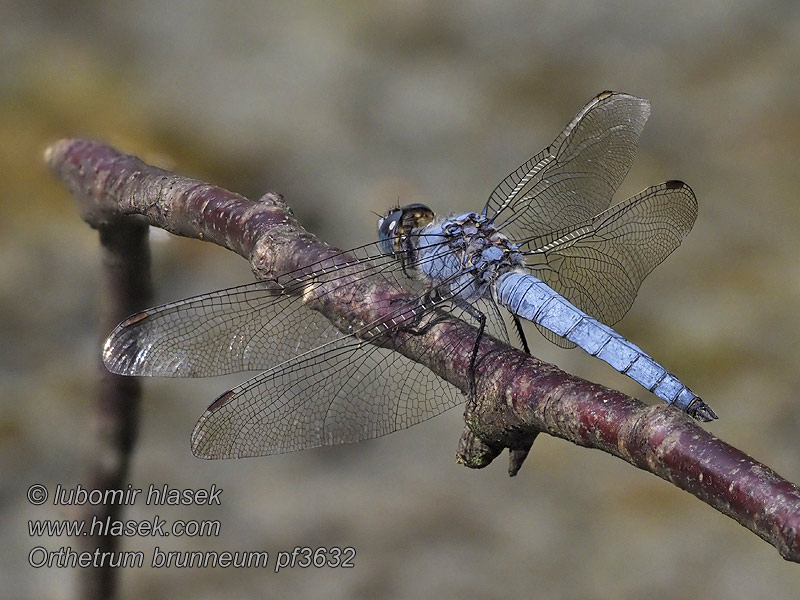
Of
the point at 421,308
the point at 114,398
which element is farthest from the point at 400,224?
the point at 114,398

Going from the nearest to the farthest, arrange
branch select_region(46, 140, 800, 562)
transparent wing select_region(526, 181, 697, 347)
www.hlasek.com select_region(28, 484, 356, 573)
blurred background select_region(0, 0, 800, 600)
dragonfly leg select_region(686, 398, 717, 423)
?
branch select_region(46, 140, 800, 562) → dragonfly leg select_region(686, 398, 717, 423) → transparent wing select_region(526, 181, 697, 347) → www.hlasek.com select_region(28, 484, 356, 573) → blurred background select_region(0, 0, 800, 600)

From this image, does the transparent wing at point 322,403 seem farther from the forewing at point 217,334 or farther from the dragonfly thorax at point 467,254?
the dragonfly thorax at point 467,254

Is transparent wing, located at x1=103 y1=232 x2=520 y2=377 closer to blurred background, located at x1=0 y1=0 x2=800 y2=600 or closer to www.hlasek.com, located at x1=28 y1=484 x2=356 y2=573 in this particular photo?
www.hlasek.com, located at x1=28 y1=484 x2=356 y2=573

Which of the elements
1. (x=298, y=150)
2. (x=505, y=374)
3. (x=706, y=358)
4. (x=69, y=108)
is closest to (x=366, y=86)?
(x=298, y=150)

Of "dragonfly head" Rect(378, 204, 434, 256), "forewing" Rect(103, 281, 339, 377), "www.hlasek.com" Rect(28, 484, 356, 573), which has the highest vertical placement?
"dragonfly head" Rect(378, 204, 434, 256)

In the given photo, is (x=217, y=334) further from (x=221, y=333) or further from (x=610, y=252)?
(x=610, y=252)

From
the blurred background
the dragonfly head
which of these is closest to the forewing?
the dragonfly head

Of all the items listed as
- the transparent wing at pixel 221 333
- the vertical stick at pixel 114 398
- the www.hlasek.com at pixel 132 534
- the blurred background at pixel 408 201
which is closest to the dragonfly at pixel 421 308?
the transparent wing at pixel 221 333
